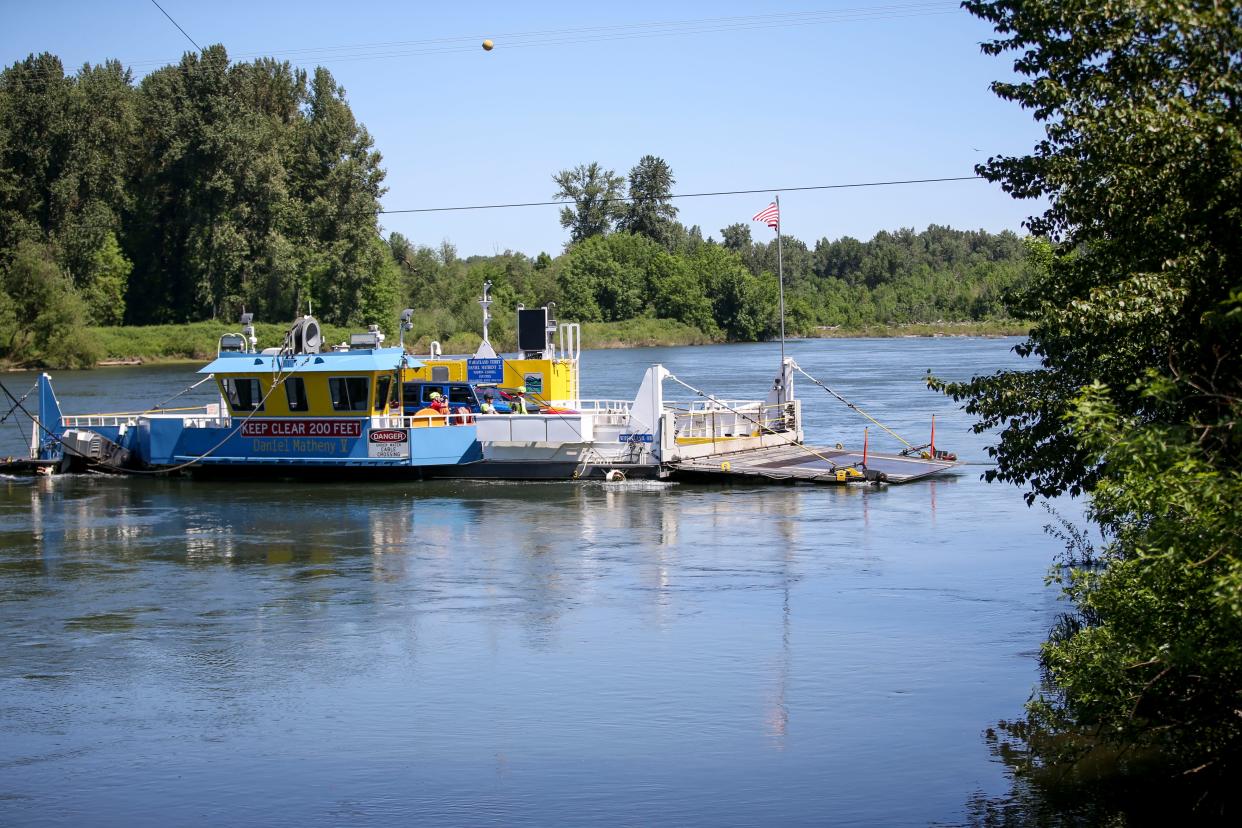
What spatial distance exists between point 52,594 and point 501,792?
12011 millimetres

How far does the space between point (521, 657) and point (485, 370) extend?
64.9ft

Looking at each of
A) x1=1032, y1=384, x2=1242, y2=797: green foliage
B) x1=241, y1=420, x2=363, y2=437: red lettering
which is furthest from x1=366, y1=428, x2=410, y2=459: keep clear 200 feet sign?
x1=1032, y1=384, x2=1242, y2=797: green foliage

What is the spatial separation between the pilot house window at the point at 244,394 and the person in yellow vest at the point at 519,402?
640cm

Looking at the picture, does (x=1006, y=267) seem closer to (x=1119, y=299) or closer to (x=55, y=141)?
(x=55, y=141)

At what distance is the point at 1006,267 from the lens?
175000 mm

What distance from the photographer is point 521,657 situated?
17375 mm

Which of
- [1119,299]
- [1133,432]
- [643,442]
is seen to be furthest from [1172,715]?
[643,442]

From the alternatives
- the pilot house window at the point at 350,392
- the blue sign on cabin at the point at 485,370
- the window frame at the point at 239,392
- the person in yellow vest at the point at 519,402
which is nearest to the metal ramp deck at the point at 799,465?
the person in yellow vest at the point at 519,402

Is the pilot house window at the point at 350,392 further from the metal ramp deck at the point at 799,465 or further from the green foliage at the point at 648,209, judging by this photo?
the green foliage at the point at 648,209

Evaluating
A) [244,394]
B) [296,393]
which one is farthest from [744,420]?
[244,394]

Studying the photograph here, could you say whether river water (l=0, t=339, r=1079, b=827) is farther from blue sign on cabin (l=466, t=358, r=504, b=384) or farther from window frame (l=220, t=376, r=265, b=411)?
blue sign on cabin (l=466, t=358, r=504, b=384)

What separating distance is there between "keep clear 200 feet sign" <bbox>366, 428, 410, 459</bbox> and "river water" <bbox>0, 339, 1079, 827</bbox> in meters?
2.01

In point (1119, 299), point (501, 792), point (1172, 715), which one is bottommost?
A: point (501, 792)

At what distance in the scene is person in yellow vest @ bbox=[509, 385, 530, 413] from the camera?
3592 cm
